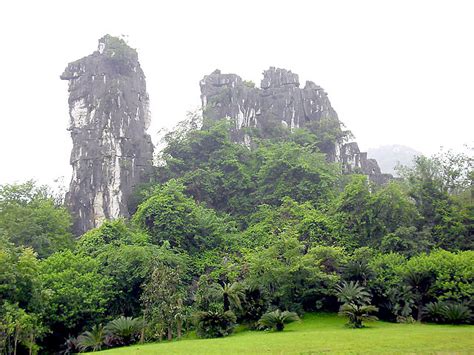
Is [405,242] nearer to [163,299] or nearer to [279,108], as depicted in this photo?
[163,299]

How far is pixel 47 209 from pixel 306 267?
1963cm

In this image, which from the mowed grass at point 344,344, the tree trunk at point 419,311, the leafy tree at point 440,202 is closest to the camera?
the mowed grass at point 344,344

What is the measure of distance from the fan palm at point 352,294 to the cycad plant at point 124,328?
1023 cm

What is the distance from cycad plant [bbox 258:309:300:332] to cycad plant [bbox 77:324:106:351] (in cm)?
765

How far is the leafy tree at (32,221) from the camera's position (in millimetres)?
30422

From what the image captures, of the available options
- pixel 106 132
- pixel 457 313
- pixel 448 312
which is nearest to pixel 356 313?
pixel 448 312

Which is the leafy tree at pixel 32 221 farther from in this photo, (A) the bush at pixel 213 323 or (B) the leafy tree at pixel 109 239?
(A) the bush at pixel 213 323

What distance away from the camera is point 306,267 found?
24.1m

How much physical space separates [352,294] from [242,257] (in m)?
8.01

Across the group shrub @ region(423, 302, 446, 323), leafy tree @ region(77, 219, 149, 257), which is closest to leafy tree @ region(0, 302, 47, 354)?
leafy tree @ region(77, 219, 149, 257)

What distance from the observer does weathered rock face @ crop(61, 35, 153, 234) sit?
3881 centimetres

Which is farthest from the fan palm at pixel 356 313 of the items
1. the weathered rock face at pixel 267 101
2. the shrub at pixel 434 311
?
the weathered rock face at pixel 267 101

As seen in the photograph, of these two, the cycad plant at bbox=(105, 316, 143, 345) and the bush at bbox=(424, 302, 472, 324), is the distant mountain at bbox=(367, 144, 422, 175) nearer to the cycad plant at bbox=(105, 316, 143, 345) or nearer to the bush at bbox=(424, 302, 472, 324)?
the bush at bbox=(424, 302, 472, 324)

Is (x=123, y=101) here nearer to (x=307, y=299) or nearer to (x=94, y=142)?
(x=94, y=142)
